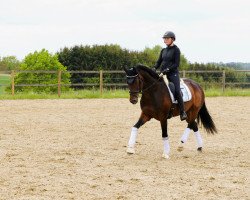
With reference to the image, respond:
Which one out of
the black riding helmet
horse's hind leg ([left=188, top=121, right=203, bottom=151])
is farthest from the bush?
the black riding helmet

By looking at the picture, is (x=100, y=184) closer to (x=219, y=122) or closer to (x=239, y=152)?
(x=239, y=152)

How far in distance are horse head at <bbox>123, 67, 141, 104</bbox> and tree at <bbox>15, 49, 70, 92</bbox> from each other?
18286 millimetres

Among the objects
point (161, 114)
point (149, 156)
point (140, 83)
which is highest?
point (140, 83)

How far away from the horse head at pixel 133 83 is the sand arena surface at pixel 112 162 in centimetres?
109

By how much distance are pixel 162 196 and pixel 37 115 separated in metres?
10.2

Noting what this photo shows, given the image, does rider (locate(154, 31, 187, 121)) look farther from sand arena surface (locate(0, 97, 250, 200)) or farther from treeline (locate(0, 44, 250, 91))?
treeline (locate(0, 44, 250, 91))

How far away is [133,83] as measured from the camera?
8195mm

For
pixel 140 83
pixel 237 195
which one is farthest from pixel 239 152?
pixel 237 195

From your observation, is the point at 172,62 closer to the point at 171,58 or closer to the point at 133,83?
the point at 171,58

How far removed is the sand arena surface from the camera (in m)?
6.17

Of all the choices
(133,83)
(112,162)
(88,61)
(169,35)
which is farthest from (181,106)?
(88,61)

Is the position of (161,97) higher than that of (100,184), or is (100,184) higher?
(161,97)

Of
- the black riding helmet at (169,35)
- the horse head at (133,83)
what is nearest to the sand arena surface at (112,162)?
the horse head at (133,83)

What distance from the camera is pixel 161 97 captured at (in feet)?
28.0
